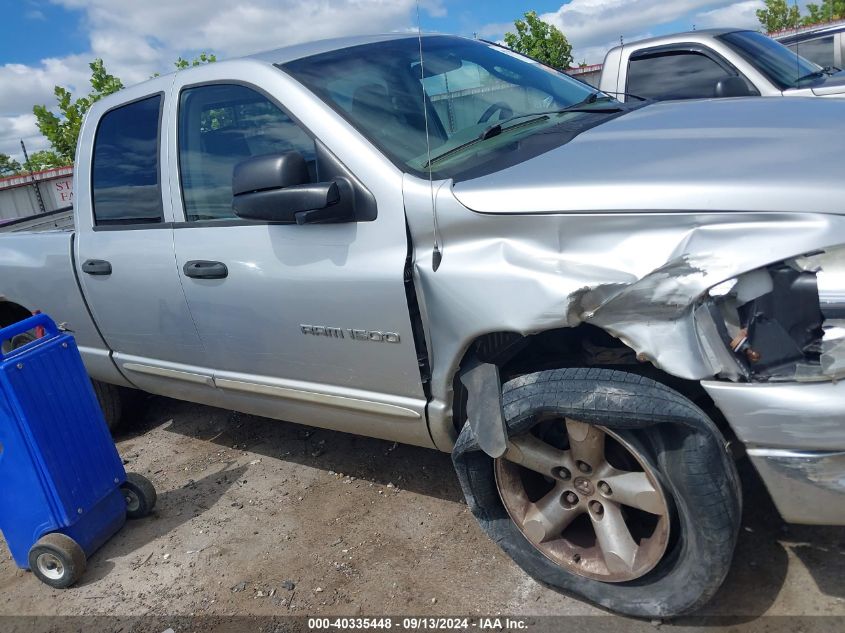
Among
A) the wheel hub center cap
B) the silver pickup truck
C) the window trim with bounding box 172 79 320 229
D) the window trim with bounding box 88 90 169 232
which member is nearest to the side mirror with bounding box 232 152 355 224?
the silver pickup truck

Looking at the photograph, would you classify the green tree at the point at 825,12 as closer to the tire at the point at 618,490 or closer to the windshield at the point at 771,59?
the windshield at the point at 771,59

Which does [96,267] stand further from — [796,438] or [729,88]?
[729,88]

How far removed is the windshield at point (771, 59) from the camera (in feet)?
19.0

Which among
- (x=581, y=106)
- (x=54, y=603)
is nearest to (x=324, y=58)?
(x=581, y=106)

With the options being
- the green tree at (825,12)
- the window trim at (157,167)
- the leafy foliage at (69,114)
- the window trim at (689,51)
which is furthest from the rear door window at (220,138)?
the green tree at (825,12)

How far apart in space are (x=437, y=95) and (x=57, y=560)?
97.6 inches

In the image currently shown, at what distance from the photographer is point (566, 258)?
6.66 feet

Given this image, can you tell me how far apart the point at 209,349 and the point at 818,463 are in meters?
2.39

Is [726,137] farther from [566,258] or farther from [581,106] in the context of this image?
[581,106]

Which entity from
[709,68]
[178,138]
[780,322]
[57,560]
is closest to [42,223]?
[178,138]

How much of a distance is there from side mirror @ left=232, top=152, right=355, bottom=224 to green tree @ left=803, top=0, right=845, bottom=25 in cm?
2415

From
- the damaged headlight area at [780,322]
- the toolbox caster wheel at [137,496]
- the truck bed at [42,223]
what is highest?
the truck bed at [42,223]

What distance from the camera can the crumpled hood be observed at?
181 cm

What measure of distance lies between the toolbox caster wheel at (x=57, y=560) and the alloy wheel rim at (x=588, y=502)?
1.82 meters
